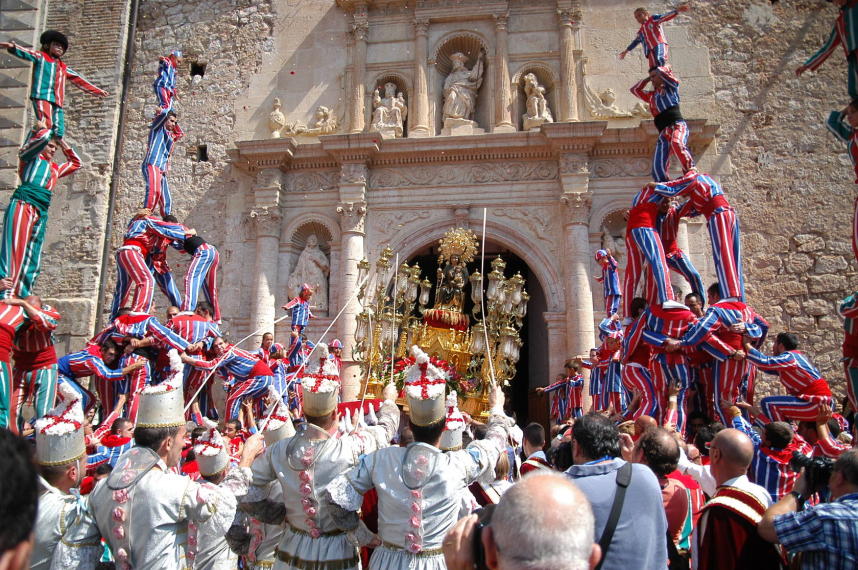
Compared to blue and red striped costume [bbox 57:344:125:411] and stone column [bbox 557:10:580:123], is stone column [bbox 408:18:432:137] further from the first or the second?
blue and red striped costume [bbox 57:344:125:411]

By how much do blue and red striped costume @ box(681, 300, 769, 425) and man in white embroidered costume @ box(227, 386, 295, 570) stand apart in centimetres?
380

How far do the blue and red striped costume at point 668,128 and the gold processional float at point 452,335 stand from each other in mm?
3035

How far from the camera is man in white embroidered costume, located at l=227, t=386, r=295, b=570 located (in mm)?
3229

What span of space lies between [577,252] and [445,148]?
3304 mm

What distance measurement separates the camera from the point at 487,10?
43.2ft

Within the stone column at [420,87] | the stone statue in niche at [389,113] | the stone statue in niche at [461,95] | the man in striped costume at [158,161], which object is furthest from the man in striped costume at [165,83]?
the stone statue in niche at [461,95]

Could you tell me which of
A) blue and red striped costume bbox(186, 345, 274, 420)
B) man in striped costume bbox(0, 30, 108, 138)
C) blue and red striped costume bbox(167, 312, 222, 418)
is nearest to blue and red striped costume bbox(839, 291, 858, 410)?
blue and red striped costume bbox(186, 345, 274, 420)

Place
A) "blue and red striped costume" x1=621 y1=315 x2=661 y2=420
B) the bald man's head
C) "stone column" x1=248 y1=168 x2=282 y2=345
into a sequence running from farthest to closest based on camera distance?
"stone column" x1=248 y1=168 x2=282 y2=345 < "blue and red striped costume" x1=621 y1=315 x2=661 y2=420 < the bald man's head

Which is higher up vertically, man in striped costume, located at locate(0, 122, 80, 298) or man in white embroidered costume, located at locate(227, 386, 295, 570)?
man in striped costume, located at locate(0, 122, 80, 298)

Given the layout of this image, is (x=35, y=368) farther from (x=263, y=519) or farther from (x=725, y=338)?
(x=725, y=338)

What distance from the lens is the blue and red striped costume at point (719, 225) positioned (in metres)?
6.14

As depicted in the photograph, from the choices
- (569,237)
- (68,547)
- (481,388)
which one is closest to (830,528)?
(68,547)

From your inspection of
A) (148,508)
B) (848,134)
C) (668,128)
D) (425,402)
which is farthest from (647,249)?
(148,508)

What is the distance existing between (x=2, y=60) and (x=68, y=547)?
14.5m
